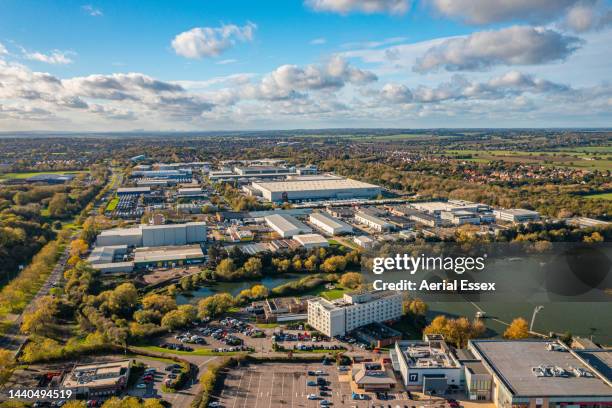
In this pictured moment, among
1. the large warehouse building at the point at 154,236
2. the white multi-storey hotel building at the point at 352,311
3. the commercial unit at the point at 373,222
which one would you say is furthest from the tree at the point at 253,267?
the commercial unit at the point at 373,222

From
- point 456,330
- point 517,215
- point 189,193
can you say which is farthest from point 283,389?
point 189,193

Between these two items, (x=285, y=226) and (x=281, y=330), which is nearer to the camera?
(x=281, y=330)

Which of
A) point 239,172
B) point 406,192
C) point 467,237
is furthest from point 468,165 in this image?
point 467,237

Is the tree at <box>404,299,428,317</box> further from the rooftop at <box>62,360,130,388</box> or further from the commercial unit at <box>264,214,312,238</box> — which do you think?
the commercial unit at <box>264,214,312,238</box>

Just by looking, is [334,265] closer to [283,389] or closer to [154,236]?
[283,389]

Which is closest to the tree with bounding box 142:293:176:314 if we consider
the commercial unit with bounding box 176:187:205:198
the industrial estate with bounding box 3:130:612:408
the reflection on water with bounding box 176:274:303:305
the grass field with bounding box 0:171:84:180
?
the industrial estate with bounding box 3:130:612:408

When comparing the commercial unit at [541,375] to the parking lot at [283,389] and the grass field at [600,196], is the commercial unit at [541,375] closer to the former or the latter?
the parking lot at [283,389]
